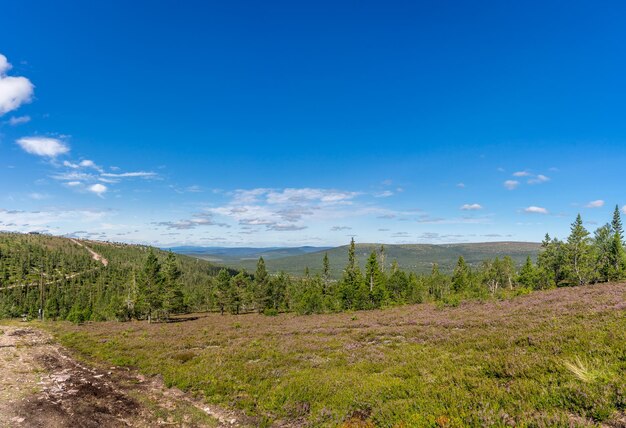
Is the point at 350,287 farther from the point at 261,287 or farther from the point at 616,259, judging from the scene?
the point at 616,259

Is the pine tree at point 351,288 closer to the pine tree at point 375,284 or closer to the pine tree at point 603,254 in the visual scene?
the pine tree at point 375,284

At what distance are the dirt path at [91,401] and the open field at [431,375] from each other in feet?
3.80

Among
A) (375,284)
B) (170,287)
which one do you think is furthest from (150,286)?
(375,284)

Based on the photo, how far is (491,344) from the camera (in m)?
15.6

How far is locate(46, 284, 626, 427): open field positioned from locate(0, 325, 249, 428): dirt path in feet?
3.80

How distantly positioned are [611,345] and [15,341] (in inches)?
1672

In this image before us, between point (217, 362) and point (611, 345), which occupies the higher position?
point (611, 345)

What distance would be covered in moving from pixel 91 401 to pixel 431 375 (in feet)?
46.5

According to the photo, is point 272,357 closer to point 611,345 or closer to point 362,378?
point 362,378

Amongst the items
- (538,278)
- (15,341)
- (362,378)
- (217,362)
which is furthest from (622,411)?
(538,278)

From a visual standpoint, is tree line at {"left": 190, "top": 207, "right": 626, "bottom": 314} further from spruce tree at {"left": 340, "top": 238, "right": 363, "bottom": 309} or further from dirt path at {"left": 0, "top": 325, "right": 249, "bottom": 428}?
dirt path at {"left": 0, "top": 325, "right": 249, "bottom": 428}

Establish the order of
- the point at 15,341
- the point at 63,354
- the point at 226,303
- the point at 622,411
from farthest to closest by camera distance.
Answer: the point at 226,303, the point at 15,341, the point at 63,354, the point at 622,411

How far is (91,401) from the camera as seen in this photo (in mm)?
12469

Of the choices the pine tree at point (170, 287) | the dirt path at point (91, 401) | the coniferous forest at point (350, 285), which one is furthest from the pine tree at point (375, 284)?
the dirt path at point (91, 401)
